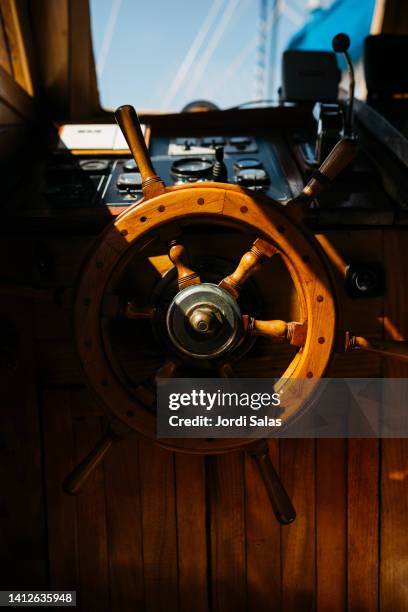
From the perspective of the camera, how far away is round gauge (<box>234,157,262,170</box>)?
4.76 ft

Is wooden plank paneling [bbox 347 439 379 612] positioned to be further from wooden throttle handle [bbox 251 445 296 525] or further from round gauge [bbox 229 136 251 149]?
round gauge [bbox 229 136 251 149]

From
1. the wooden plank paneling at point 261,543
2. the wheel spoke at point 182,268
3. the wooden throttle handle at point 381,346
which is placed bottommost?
the wooden plank paneling at point 261,543

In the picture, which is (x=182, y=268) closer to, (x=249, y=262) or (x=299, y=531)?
(x=249, y=262)

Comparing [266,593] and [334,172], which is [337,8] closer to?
[334,172]

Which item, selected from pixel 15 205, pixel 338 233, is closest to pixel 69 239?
pixel 15 205

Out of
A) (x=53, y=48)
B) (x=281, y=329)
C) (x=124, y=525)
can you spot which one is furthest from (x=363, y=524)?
(x=53, y=48)

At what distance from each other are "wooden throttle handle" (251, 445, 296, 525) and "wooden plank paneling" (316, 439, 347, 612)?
36 centimetres

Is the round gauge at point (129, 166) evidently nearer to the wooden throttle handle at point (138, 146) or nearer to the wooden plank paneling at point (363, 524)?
the wooden throttle handle at point (138, 146)

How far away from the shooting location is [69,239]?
4.24 feet

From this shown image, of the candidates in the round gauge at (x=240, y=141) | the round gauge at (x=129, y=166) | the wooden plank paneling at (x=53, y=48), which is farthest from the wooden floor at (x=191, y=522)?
the wooden plank paneling at (x=53, y=48)

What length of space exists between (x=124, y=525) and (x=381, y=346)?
79 centimetres

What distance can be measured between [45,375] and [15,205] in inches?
15.7

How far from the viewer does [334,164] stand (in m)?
1.00

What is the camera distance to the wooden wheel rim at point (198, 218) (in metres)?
0.99
